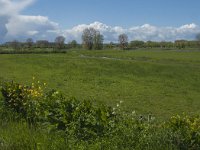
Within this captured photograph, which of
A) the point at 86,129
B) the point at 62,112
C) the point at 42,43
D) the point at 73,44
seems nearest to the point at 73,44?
the point at 73,44

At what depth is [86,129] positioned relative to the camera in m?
7.39

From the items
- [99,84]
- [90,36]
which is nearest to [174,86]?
[99,84]

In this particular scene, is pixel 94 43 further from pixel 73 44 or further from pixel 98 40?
pixel 73 44

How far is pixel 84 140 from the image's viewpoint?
728 centimetres

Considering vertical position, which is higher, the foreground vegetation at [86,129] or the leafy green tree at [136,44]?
the foreground vegetation at [86,129]

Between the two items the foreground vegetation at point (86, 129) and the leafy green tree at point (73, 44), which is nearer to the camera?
the foreground vegetation at point (86, 129)

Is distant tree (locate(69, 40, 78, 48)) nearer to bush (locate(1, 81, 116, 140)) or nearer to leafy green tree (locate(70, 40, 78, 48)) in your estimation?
leafy green tree (locate(70, 40, 78, 48))

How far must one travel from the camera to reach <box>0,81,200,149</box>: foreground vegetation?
6.54m

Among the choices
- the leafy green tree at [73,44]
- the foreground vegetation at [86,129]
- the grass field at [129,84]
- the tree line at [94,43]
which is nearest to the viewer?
→ the foreground vegetation at [86,129]

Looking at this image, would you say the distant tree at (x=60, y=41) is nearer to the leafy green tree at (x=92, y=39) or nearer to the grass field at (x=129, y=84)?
the leafy green tree at (x=92, y=39)

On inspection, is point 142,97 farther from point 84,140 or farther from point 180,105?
point 84,140

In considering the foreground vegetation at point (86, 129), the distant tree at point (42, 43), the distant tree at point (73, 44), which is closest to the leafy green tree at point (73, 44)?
Answer: the distant tree at point (73, 44)

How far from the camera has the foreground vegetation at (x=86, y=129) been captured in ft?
21.5

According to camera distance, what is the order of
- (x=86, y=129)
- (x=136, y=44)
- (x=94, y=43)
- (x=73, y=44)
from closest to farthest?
(x=86, y=129) < (x=94, y=43) < (x=136, y=44) < (x=73, y=44)
